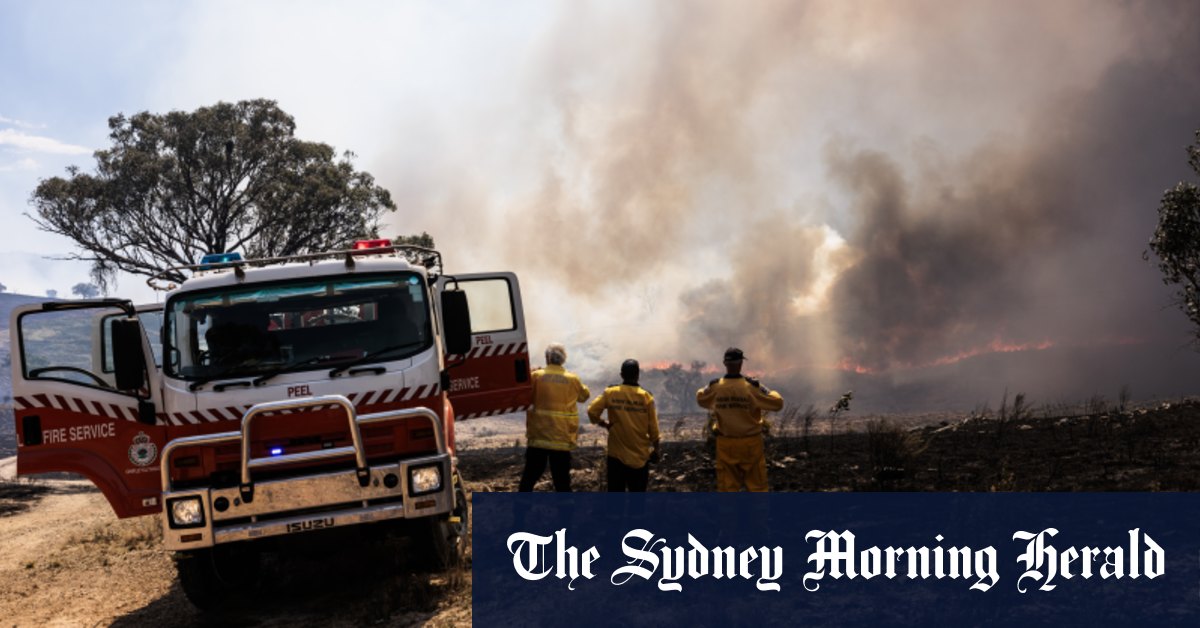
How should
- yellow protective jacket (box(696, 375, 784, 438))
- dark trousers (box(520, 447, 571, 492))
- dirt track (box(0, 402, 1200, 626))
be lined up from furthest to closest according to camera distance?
dark trousers (box(520, 447, 571, 492)), yellow protective jacket (box(696, 375, 784, 438)), dirt track (box(0, 402, 1200, 626))

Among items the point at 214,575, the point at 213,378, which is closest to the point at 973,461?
the point at 214,575

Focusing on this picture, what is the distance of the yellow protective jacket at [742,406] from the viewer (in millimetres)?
8883

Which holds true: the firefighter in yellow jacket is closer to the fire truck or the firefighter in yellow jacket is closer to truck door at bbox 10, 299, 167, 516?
the fire truck

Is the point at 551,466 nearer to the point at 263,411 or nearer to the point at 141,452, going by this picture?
the point at 263,411

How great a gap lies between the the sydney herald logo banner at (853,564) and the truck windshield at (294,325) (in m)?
2.04

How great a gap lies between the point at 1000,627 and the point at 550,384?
4.60 meters

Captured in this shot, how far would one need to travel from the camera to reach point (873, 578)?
818cm

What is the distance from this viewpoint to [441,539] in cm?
848

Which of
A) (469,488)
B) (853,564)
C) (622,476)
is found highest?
(622,476)

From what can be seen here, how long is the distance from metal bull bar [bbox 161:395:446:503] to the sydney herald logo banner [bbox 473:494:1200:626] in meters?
1.40

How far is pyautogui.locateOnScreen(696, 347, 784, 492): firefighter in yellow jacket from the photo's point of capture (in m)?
8.89

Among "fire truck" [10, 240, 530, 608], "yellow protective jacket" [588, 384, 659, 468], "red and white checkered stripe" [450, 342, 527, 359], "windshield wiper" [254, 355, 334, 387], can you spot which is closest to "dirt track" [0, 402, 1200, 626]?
"fire truck" [10, 240, 530, 608]

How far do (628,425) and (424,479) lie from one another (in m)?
2.32

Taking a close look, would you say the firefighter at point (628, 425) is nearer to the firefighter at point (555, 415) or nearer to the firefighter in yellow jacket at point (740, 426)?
the firefighter at point (555, 415)
